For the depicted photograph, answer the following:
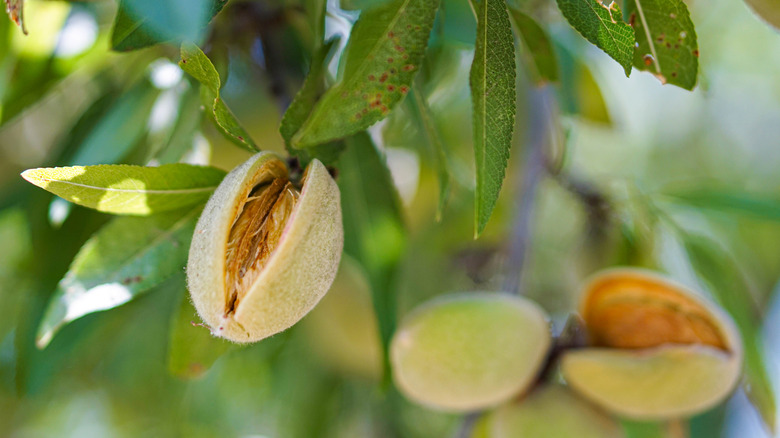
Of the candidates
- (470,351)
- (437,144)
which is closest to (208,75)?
(437,144)

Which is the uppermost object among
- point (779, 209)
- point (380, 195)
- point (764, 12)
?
point (764, 12)

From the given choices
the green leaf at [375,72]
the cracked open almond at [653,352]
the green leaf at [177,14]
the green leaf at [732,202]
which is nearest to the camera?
the green leaf at [177,14]

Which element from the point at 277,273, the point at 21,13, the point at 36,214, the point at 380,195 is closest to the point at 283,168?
the point at 277,273

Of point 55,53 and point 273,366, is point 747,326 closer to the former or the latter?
point 273,366

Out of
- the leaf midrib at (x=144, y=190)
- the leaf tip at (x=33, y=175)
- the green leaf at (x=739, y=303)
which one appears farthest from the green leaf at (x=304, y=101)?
the green leaf at (x=739, y=303)

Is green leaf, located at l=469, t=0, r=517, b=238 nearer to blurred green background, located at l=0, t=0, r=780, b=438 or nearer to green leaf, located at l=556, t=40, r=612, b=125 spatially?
blurred green background, located at l=0, t=0, r=780, b=438

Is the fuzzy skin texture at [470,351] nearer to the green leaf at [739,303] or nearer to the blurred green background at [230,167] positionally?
the blurred green background at [230,167]
